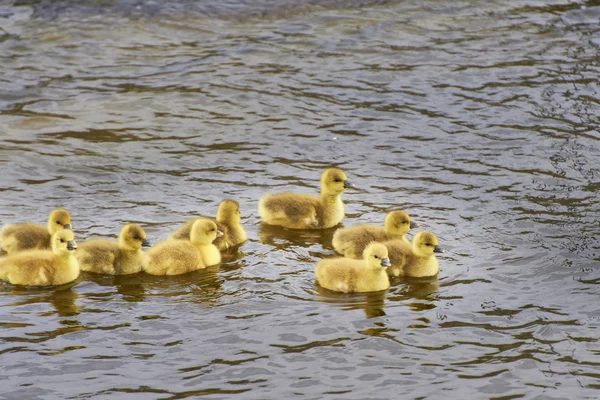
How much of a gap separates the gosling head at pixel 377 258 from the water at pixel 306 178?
0.32 meters

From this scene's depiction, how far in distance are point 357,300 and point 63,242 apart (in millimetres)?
2512

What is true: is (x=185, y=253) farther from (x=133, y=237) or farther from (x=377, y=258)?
(x=377, y=258)

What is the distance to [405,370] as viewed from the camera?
284 inches

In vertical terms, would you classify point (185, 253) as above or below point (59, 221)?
below

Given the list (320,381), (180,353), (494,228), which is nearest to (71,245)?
(180,353)

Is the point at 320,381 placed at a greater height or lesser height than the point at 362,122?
lesser

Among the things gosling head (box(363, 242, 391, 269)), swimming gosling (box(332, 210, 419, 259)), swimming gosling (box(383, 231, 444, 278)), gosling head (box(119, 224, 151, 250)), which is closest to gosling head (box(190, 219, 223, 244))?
gosling head (box(119, 224, 151, 250))

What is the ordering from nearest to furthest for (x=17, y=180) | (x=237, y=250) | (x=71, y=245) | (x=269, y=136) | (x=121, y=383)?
(x=121, y=383), (x=71, y=245), (x=237, y=250), (x=17, y=180), (x=269, y=136)

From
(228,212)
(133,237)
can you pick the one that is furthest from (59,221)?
(228,212)

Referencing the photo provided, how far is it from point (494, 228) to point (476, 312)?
6.27 feet

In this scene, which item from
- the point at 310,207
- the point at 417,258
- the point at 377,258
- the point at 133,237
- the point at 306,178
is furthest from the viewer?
the point at 306,178

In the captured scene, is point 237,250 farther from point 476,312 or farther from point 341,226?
point 476,312

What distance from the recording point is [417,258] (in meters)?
8.89

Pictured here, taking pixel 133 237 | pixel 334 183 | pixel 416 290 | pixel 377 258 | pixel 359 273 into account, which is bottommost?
pixel 416 290
